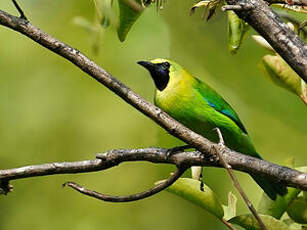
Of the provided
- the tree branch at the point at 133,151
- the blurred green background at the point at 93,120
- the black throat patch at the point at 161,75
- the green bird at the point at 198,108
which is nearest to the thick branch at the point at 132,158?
the tree branch at the point at 133,151

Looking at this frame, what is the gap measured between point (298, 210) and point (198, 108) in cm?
118

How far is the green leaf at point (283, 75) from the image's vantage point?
212 cm

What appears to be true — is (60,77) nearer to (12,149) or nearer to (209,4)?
(12,149)

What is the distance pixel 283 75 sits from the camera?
2.16 meters

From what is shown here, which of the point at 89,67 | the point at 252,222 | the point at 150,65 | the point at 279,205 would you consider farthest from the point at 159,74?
the point at 89,67

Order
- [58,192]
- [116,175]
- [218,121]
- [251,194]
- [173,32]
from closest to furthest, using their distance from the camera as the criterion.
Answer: [218,121]
[251,194]
[116,175]
[58,192]
[173,32]

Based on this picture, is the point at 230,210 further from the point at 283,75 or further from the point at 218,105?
the point at 218,105

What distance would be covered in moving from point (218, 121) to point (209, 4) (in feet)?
4.95

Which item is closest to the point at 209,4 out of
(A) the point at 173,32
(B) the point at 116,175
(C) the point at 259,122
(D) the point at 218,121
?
(D) the point at 218,121

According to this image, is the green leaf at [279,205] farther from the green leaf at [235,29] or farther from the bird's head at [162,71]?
the bird's head at [162,71]

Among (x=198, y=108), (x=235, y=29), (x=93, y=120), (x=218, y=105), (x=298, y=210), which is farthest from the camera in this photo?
(x=93, y=120)

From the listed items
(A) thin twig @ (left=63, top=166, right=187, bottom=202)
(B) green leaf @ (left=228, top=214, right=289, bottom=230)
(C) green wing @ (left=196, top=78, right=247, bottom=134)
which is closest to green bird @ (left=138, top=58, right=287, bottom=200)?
(C) green wing @ (left=196, top=78, right=247, bottom=134)

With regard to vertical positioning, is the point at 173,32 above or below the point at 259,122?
above

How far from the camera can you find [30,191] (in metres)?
5.11
